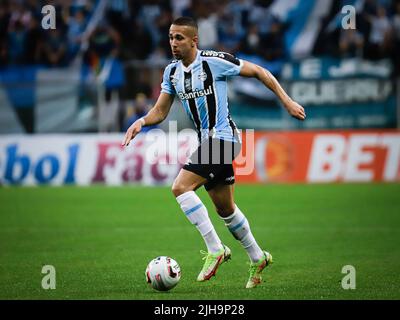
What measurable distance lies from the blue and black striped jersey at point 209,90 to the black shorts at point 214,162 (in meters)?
0.09

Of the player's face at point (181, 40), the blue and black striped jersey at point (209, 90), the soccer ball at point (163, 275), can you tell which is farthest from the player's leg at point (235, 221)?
the player's face at point (181, 40)

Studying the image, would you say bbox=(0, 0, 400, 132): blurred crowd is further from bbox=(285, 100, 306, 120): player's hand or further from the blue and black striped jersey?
bbox=(285, 100, 306, 120): player's hand

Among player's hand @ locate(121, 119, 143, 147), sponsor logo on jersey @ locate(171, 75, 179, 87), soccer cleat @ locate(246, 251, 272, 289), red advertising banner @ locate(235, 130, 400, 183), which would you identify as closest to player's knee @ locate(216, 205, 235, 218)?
soccer cleat @ locate(246, 251, 272, 289)

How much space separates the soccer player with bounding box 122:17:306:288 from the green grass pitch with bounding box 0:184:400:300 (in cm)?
41

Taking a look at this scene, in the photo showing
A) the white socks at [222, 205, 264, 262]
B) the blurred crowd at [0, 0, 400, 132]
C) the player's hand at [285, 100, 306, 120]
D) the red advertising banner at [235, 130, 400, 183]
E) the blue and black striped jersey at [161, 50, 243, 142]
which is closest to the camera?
the player's hand at [285, 100, 306, 120]

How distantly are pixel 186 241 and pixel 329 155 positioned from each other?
340 inches

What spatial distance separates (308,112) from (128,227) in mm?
8335

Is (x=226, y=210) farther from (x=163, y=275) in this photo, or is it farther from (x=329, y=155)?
(x=329, y=155)

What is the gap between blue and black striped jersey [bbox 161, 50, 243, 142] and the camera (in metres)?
8.60

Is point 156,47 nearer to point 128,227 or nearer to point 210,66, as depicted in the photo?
point 128,227

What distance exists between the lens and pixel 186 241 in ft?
40.5

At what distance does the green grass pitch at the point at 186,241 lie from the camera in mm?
8305

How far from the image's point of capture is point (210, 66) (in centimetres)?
863

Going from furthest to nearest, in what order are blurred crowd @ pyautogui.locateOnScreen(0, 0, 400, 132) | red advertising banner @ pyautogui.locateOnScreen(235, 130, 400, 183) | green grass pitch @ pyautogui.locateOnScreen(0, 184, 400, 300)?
blurred crowd @ pyautogui.locateOnScreen(0, 0, 400, 132) → red advertising banner @ pyautogui.locateOnScreen(235, 130, 400, 183) → green grass pitch @ pyautogui.locateOnScreen(0, 184, 400, 300)
